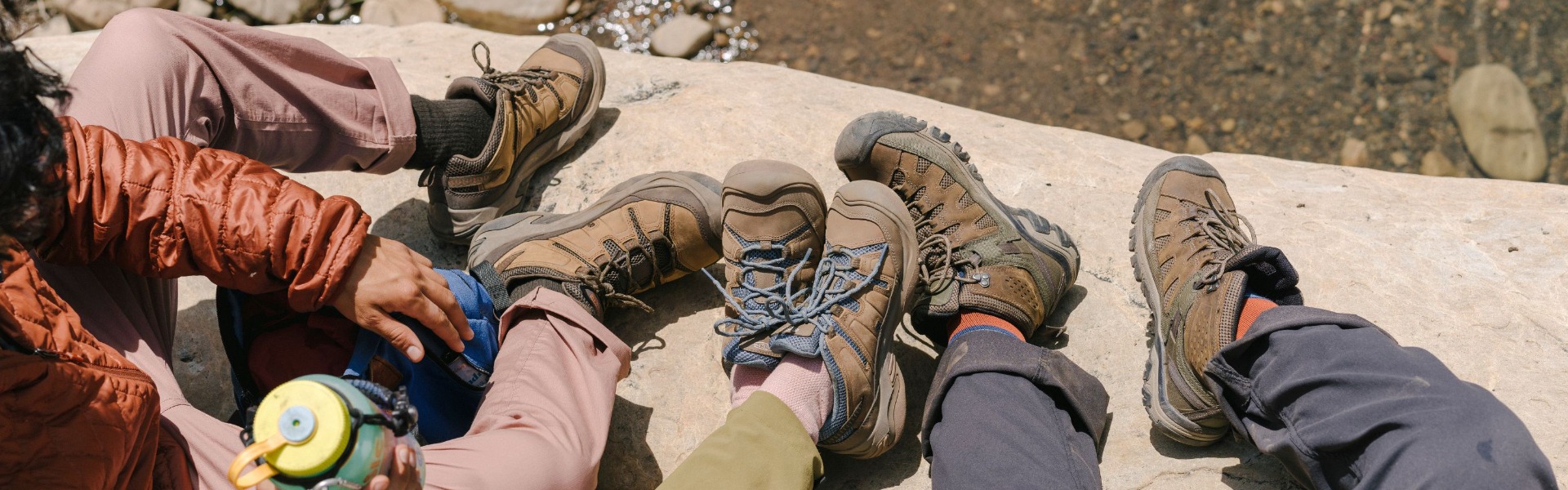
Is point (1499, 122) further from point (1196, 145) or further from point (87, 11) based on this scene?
point (87, 11)

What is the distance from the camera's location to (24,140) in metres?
1.36

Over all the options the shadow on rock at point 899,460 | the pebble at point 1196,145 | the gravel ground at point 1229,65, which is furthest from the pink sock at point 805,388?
the pebble at point 1196,145

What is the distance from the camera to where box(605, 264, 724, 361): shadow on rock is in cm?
285

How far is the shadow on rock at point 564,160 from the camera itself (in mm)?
3244

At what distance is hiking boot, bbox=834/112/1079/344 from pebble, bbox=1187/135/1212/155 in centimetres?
221

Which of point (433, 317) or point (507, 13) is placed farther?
point (507, 13)

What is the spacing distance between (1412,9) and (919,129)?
3.44 meters

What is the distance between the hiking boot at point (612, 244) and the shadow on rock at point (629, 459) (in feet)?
1.09

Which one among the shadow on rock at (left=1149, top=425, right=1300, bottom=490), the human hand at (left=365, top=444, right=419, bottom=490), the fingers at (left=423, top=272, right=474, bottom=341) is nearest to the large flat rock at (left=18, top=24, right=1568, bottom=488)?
the shadow on rock at (left=1149, top=425, right=1300, bottom=490)

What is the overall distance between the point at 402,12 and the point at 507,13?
0.62 metres

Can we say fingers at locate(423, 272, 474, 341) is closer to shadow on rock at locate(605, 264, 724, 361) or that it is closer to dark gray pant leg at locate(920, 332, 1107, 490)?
shadow on rock at locate(605, 264, 724, 361)

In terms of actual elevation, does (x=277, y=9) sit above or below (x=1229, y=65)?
below

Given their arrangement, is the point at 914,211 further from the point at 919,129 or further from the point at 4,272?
the point at 4,272

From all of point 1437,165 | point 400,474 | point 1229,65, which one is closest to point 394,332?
point 400,474
